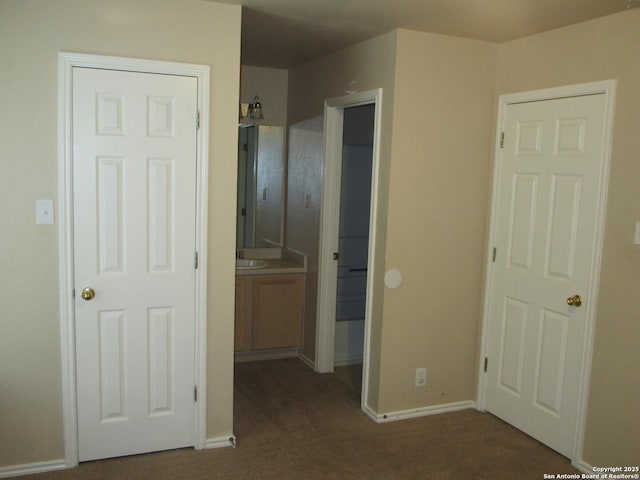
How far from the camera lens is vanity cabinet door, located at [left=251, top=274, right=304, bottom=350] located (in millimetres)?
4520

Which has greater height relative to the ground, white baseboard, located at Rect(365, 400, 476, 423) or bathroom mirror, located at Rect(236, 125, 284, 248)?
bathroom mirror, located at Rect(236, 125, 284, 248)

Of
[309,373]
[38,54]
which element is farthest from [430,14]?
[309,373]

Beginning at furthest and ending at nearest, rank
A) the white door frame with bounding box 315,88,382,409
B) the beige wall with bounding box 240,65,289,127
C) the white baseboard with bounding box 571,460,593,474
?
the beige wall with bounding box 240,65,289,127
the white door frame with bounding box 315,88,382,409
the white baseboard with bounding box 571,460,593,474

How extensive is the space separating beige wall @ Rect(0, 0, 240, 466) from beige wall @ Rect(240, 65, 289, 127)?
1800 millimetres

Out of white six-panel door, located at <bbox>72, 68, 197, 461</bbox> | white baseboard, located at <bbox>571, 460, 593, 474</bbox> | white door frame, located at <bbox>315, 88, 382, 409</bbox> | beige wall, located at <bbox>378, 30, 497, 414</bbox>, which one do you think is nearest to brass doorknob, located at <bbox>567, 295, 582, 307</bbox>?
beige wall, located at <bbox>378, 30, 497, 414</bbox>

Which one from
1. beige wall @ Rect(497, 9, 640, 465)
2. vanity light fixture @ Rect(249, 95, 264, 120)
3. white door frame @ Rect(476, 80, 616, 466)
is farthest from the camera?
vanity light fixture @ Rect(249, 95, 264, 120)

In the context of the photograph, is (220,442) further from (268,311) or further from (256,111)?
(256,111)

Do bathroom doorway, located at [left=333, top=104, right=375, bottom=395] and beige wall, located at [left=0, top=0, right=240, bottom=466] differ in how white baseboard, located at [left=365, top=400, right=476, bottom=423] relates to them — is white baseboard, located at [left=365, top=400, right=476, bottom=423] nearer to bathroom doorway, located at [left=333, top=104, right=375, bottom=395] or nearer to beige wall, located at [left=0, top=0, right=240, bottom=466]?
bathroom doorway, located at [left=333, top=104, right=375, bottom=395]

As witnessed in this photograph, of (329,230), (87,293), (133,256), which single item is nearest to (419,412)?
(329,230)

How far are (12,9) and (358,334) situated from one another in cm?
329

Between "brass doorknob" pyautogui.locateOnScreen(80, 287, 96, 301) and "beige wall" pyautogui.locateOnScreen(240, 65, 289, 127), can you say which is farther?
"beige wall" pyautogui.locateOnScreen(240, 65, 289, 127)

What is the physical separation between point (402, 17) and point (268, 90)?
1976mm

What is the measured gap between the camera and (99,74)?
2.77m

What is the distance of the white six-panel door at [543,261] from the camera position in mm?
3062
